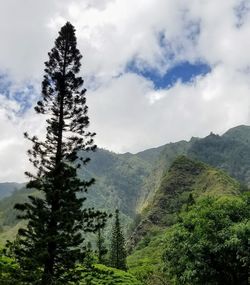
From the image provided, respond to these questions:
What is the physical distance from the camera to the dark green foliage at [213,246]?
31562mm

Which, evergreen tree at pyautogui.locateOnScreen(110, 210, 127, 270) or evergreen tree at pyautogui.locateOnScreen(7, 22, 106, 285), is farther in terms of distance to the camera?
evergreen tree at pyautogui.locateOnScreen(110, 210, 127, 270)

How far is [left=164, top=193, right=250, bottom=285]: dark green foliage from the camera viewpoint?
31562 millimetres

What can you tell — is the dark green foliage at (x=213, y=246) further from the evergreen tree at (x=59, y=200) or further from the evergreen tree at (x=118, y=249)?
the evergreen tree at (x=118, y=249)

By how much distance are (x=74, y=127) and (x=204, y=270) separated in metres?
14.0

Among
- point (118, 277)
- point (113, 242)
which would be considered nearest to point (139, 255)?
point (113, 242)

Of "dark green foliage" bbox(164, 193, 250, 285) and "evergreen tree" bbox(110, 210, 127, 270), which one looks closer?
"dark green foliage" bbox(164, 193, 250, 285)

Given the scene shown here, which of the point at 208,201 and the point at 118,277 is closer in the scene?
the point at 208,201

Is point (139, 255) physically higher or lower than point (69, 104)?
lower

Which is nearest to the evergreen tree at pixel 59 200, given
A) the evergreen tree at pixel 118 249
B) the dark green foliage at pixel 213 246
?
the dark green foliage at pixel 213 246

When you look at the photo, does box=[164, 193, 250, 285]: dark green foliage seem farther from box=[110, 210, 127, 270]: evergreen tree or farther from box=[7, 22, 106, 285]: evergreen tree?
box=[110, 210, 127, 270]: evergreen tree

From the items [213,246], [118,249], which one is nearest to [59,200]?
[213,246]

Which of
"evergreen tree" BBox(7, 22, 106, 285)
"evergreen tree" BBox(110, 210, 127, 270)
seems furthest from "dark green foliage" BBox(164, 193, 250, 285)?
"evergreen tree" BBox(110, 210, 127, 270)

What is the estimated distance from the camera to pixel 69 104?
3127cm

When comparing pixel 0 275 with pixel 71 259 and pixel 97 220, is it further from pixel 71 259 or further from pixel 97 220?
pixel 97 220
